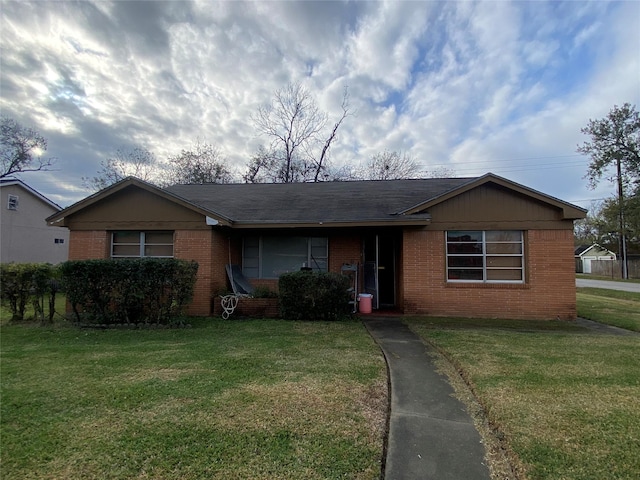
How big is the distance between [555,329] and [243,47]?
1178 cm

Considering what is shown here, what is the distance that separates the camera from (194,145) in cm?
3044

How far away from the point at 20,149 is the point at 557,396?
3886 centimetres

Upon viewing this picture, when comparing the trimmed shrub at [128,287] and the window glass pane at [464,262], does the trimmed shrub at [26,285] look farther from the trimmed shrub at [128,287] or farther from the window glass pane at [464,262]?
the window glass pane at [464,262]

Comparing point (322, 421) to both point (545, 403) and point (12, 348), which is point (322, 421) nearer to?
point (545, 403)

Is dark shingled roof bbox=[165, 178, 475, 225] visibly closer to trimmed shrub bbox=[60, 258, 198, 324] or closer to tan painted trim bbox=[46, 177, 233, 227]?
tan painted trim bbox=[46, 177, 233, 227]

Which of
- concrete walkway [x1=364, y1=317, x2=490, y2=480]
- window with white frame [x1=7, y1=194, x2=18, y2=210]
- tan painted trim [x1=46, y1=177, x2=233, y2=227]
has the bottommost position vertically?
concrete walkway [x1=364, y1=317, x2=490, y2=480]

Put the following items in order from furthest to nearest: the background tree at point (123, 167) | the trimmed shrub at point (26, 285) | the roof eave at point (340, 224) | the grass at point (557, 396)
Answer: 1. the background tree at point (123, 167)
2. the roof eave at point (340, 224)
3. the trimmed shrub at point (26, 285)
4. the grass at point (557, 396)

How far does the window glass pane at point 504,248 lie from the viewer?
941 cm

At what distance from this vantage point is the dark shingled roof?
9836mm

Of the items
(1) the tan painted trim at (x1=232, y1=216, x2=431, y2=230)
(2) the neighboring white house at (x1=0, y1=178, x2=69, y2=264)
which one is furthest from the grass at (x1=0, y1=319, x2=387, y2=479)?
(2) the neighboring white house at (x1=0, y1=178, x2=69, y2=264)

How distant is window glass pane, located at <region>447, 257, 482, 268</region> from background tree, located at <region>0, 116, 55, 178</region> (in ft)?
115

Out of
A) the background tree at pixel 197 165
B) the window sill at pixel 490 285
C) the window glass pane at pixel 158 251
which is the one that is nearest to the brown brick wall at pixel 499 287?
the window sill at pixel 490 285

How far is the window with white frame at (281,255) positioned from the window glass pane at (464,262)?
11.8 feet

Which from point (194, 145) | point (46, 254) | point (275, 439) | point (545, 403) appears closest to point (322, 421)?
point (275, 439)
